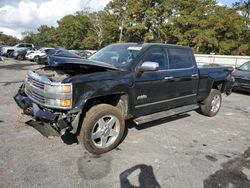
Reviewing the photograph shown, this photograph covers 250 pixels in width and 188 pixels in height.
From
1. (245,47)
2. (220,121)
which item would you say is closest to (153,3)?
(245,47)

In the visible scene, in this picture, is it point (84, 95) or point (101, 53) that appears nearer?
point (84, 95)

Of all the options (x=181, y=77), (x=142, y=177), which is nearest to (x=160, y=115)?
(x=181, y=77)

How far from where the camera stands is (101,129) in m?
3.95

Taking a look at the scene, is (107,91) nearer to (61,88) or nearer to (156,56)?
(61,88)

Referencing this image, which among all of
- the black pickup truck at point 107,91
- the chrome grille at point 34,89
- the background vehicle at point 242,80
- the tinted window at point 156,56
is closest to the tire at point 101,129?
the black pickup truck at point 107,91

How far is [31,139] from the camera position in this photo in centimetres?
435

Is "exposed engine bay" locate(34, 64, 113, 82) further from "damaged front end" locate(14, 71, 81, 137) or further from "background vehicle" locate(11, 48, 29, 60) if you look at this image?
"background vehicle" locate(11, 48, 29, 60)

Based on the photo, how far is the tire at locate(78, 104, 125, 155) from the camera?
3.72 metres

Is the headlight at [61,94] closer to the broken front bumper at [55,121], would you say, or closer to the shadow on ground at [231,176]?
the broken front bumper at [55,121]

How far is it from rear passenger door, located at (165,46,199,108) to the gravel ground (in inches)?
26.8

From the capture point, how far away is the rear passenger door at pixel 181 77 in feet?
16.6

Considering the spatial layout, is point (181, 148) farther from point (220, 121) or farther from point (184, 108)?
point (220, 121)

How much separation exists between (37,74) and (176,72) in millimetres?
2834

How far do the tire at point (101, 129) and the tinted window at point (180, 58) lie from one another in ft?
5.99
